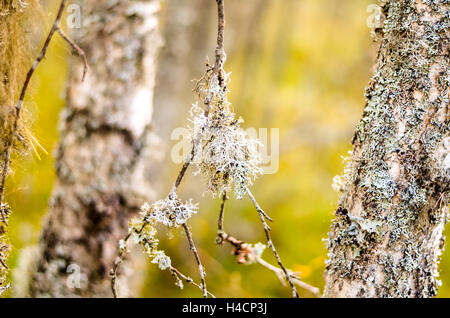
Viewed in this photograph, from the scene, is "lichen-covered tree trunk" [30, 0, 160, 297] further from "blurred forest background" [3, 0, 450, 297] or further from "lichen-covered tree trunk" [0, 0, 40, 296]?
"lichen-covered tree trunk" [0, 0, 40, 296]

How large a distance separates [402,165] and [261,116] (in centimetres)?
551

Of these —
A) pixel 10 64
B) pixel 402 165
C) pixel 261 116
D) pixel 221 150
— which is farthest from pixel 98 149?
pixel 261 116

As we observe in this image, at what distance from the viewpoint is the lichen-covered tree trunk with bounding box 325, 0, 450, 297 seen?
0.94 meters

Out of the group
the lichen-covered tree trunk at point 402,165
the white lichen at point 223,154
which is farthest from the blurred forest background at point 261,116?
the lichen-covered tree trunk at point 402,165

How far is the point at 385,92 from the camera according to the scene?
0.98 metres

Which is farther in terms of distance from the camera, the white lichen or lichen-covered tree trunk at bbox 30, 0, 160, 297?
lichen-covered tree trunk at bbox 30, 0, 160, 297

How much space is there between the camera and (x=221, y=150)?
965 millimetres

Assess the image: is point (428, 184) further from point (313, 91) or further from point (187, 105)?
point (313, 91)

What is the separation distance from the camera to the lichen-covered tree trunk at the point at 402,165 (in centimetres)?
94

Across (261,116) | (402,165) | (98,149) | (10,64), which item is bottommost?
(402,165)

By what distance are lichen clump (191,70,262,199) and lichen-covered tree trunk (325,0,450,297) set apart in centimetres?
31

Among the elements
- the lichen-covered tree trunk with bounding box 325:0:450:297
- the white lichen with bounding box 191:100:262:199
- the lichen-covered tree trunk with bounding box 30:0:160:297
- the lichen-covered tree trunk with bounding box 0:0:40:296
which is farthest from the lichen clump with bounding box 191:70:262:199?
the lichen-covered tree trunk with bounding box 30:0:160:297

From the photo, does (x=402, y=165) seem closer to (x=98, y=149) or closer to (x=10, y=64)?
(x=10, y=64)
